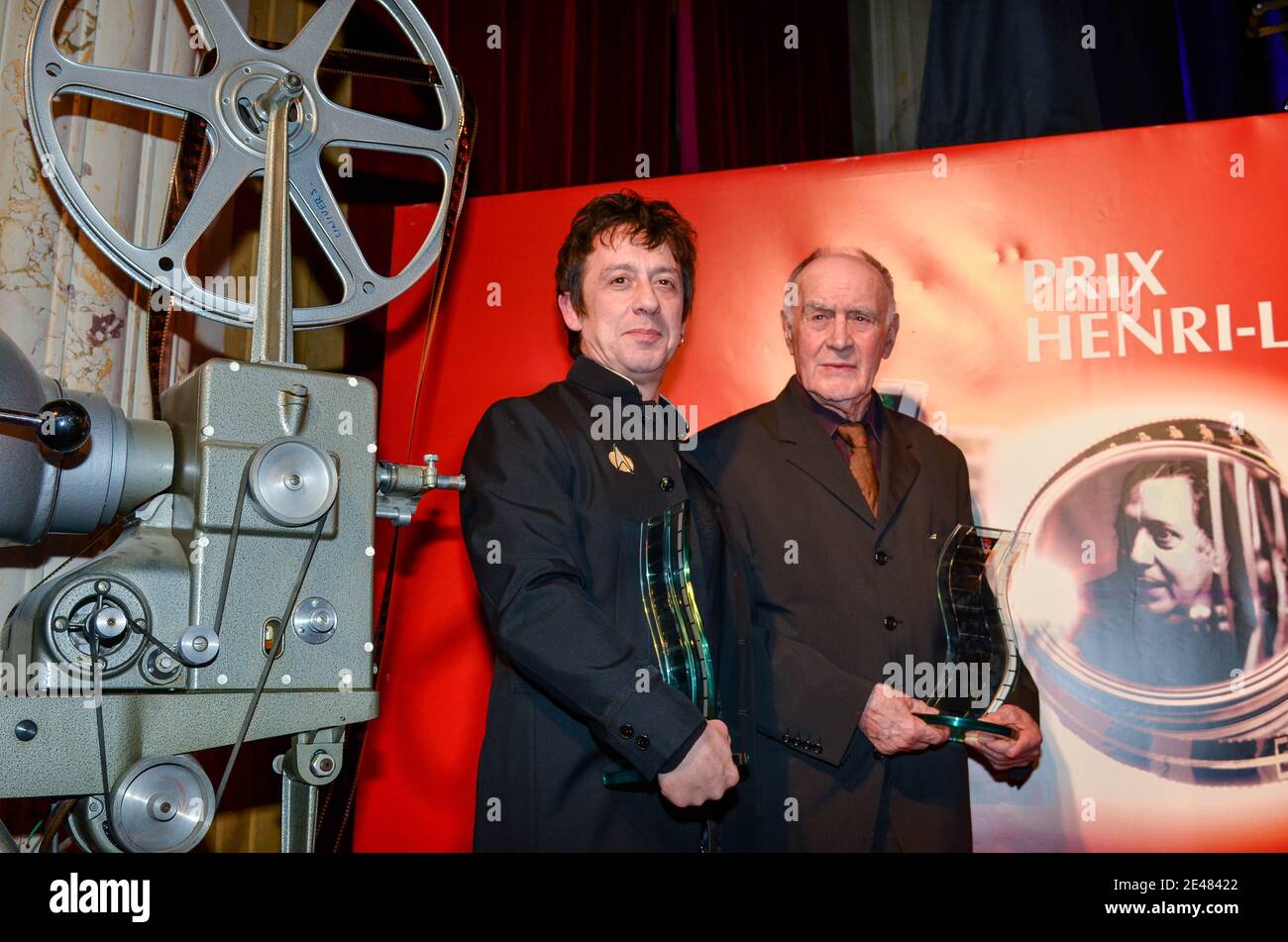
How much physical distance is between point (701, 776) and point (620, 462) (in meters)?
0.56

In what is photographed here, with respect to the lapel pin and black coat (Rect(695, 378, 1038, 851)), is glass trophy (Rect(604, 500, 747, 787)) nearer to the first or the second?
the lapel pin

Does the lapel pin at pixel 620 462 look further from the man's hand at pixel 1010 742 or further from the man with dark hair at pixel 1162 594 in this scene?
the man with dark hair at pixel 1162 594

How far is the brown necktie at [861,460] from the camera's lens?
2170 mm

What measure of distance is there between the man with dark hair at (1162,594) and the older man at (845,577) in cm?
18

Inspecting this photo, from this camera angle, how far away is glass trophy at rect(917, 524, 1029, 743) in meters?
2.04

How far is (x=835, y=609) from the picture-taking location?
2064 mm

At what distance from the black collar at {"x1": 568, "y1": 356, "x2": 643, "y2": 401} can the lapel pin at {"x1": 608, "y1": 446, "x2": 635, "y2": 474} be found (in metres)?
0.14

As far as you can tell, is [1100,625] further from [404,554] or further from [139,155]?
[139,155]

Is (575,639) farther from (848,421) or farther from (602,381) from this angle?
(848,421)

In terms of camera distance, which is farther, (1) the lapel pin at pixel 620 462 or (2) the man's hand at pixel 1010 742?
(2) the man's hand at pixel 1010 742

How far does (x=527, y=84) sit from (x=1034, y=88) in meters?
1.28

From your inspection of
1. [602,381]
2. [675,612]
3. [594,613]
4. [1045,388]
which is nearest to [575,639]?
[594,613]

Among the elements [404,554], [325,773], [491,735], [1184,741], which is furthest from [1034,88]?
[325,773]

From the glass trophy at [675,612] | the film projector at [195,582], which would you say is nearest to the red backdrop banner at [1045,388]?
the glass trophy at [675,612]
